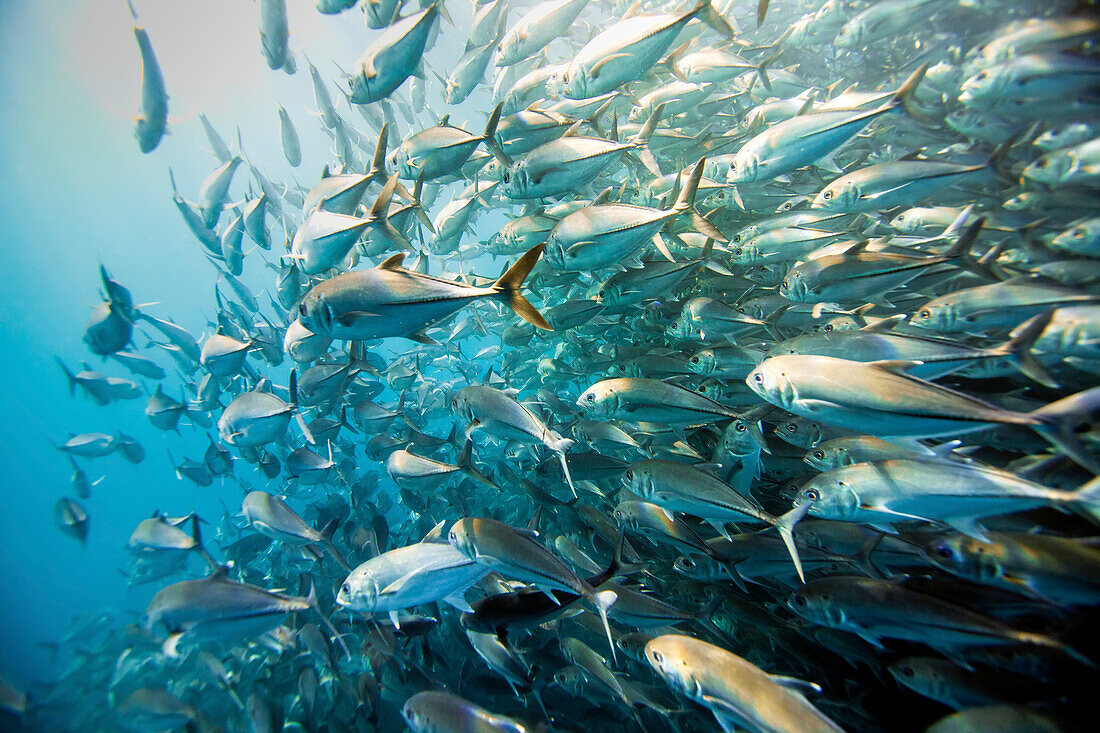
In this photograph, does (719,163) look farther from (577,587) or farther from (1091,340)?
(577,587)

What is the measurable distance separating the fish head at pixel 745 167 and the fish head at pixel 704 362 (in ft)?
4.87

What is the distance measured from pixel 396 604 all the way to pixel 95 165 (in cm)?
7406

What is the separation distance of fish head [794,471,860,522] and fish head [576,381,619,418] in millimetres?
1534

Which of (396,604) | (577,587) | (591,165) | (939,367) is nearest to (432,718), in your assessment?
(396,604)

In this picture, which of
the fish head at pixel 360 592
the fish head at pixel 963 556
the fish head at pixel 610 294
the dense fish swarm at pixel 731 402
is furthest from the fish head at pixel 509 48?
the fish head at pixel 963 556

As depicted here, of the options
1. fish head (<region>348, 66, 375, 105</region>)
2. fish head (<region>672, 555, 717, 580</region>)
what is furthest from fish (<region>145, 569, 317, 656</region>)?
fish head (<region>348, 66, 375, 105</region>)

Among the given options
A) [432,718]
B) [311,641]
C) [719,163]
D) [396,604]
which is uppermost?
[719,163]

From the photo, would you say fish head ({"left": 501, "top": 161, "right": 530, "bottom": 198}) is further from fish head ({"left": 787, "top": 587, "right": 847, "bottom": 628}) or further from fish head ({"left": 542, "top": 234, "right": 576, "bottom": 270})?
fish head ({"left": 787, "top": 587, "right": 847, "bottom": 628})

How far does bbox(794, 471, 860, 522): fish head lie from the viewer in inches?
84.4

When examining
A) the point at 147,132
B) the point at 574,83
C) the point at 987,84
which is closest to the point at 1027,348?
the point at 987,84

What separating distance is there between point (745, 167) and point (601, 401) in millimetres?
2292

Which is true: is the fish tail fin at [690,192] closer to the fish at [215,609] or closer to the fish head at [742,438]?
the fish head at [742,438]

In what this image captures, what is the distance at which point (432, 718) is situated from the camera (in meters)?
2.59

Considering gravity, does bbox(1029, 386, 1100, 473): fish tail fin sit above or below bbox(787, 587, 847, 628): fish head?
above
